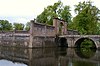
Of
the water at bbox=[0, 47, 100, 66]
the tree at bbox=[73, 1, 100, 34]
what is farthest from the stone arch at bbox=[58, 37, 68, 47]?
the water at bbox=[0, 47, 100, 66]

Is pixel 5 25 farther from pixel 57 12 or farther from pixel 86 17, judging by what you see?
pixel 86 17

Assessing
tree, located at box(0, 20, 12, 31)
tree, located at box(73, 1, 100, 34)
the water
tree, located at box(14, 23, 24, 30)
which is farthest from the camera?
tree, located at box(14, 23, 24, 30)

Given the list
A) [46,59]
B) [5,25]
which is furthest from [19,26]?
[46,59]

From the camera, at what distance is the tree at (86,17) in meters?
52.6

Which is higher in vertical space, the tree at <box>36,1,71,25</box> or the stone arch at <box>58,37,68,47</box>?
the tree at <box>36,1,71,25</box>

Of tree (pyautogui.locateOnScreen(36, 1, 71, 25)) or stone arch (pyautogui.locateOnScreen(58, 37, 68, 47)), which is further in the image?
tree (pyautogui.locateOnScreen(36, 1, 71, 25))

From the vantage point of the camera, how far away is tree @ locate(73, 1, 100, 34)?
52.6 meters

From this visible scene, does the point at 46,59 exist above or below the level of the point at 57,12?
below

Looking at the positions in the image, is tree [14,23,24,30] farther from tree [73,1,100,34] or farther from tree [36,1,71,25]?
tree [73,1,100,34]

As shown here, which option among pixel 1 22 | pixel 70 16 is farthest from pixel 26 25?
pixel 70 16

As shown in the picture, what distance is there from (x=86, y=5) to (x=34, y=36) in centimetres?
1978

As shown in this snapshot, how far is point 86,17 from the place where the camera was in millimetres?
52469

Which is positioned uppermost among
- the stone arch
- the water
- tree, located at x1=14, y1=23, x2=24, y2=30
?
tree, located at x1=14, y1=23, x2=24, y2=30

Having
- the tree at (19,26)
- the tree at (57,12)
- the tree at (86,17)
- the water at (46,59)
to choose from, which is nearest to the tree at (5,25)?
the tree at (19,26)
